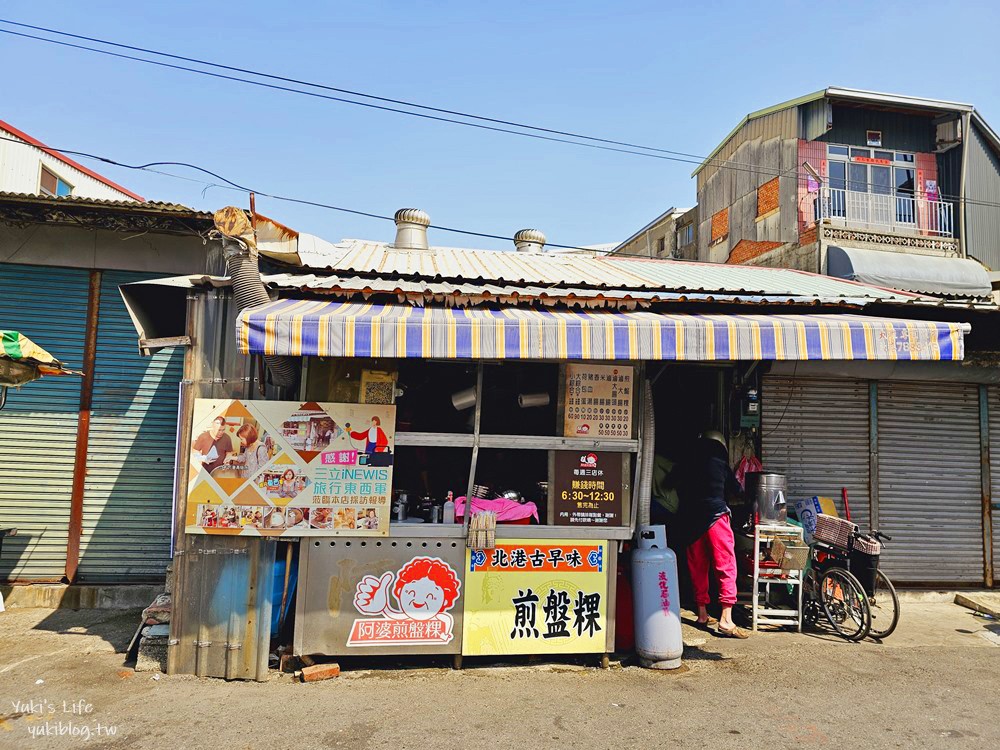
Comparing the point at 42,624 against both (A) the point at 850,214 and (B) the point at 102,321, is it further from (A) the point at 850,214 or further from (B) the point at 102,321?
(A) the point at 850,214

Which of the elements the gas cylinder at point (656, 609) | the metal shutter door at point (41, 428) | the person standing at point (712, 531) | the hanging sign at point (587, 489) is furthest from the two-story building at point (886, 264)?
the metal shutter door at point (41, 428)

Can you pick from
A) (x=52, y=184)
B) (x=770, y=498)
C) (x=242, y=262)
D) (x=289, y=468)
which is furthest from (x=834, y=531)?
(x=52, y=184)

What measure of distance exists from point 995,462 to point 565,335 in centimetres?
693

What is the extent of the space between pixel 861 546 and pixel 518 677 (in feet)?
13.0

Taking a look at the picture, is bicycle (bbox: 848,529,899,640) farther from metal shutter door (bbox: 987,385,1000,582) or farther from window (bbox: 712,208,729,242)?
window (bbox: 712,208,729,242)

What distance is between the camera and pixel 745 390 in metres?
7.72

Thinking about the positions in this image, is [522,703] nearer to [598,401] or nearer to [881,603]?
[598,401]

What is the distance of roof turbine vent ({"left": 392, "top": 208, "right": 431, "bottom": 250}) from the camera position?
9.52 meters

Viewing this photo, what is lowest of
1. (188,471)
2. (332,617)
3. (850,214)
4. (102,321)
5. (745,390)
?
(332,617)

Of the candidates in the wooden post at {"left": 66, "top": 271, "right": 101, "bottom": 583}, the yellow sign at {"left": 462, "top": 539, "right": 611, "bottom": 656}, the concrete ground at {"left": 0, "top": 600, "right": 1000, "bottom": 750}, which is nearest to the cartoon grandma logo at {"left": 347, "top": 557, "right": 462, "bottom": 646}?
the yellow sign at {"left": 462, "top": 539, "right": 611, "bottom": 656}

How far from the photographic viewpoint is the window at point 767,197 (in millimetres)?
18375

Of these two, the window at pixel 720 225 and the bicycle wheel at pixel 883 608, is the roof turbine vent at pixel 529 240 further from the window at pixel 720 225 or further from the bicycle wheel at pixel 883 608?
the window at pixel 720 225

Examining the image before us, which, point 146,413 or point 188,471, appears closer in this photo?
point 188,471

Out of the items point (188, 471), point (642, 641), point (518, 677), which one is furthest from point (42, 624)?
point (642, 641)
